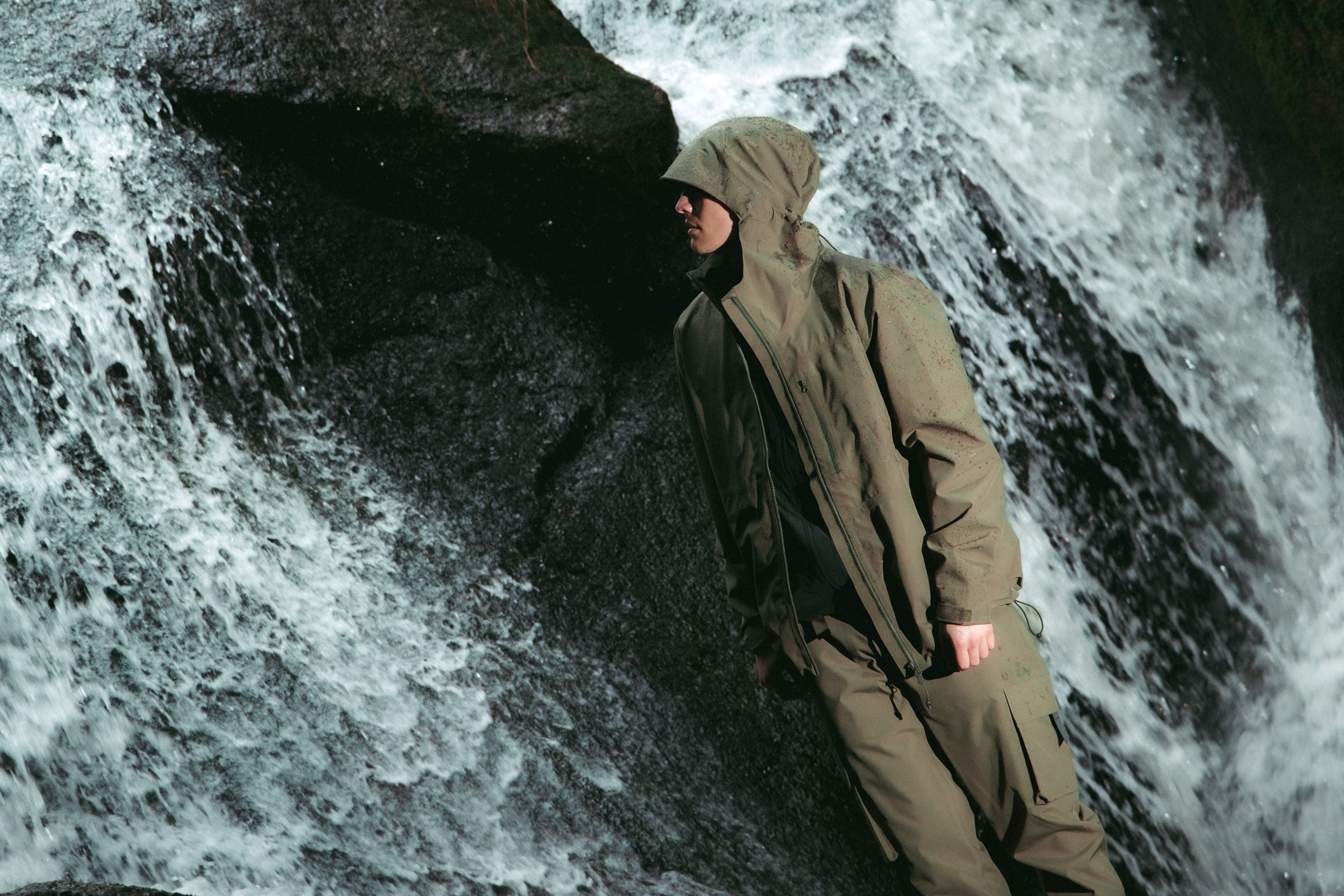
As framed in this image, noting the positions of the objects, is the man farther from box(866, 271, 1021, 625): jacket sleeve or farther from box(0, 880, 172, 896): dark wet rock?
box(0, 880, 172, 896): dark wet rock

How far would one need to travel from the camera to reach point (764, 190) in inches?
82.3

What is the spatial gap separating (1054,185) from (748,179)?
2.72m

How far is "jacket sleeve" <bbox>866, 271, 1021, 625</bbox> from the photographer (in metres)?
2.07

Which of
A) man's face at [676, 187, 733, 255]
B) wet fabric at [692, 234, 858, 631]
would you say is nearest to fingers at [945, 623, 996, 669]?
wet fabric at [692, 234, 858, 631]

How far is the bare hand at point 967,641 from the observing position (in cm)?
210

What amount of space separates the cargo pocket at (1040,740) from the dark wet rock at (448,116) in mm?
2241

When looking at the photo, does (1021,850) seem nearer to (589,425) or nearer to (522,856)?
(522,856)

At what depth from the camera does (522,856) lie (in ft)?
12.0

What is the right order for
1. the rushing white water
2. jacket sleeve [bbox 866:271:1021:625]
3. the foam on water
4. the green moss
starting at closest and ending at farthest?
jacket sleeve [bbox 866:271:1021:625] < the rushing white water < the foam on water < the green moss

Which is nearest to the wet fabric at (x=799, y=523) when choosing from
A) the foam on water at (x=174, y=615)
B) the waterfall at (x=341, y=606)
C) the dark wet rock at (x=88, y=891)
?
the waterfall at (x=341, y=606)

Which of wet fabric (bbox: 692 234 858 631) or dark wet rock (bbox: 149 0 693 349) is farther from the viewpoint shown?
dark wet rock (bbox: 149 0 693 349)

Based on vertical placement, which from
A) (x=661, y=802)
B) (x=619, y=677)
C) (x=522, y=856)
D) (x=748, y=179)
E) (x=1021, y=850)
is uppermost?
(x=748, y=179)

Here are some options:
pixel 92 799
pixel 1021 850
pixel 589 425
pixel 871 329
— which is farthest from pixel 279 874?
pixel 871 329

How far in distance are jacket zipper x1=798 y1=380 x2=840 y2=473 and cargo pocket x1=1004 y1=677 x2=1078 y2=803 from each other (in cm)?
62
